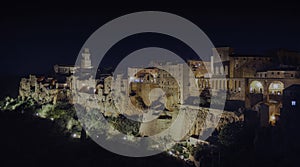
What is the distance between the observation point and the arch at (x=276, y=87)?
25.5 metres

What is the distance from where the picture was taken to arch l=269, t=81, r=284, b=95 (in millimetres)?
25469

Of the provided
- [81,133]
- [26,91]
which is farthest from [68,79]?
[81,133]

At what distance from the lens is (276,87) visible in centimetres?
2589

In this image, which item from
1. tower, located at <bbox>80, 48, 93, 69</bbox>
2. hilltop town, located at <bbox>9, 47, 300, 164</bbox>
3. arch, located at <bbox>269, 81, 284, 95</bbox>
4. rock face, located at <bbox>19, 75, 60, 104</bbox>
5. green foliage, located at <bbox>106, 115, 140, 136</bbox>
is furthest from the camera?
tower, located at <bbox>80, 48, 93, 69</bbox>

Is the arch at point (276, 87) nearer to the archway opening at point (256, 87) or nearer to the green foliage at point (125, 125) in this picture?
the archway opening at point (256, 87)

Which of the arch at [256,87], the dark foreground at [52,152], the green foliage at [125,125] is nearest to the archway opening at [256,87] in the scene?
the arch at [256,87]

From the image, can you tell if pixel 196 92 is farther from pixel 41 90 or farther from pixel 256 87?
pixel 41 90

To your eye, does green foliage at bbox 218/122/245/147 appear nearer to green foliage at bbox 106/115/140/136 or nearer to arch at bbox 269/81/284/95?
arch at bbox 269/81/284/95

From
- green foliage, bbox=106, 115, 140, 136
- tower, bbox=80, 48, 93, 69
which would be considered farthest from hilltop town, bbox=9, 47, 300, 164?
tower, bbox=80, 48, 93, 69

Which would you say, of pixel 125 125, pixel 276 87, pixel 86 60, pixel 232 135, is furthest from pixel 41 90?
pixel 276 87

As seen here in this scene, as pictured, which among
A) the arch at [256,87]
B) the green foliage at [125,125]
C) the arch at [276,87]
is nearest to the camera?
the arch at [276,87]

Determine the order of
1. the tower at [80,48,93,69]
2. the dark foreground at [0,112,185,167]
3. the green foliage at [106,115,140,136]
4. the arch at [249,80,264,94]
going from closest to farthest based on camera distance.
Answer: the dark foreground at [0,112,185,167] < the arch at [249,80,264,94] < the green foliage at [106,115,140,136] < the tower at [80,48,93,69]

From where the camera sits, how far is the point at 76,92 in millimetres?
40812

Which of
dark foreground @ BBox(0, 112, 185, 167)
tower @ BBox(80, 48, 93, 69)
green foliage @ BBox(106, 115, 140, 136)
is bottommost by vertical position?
dark foreground @ BBox(0, 112, 185, 167)
